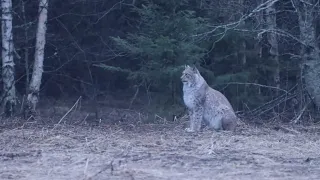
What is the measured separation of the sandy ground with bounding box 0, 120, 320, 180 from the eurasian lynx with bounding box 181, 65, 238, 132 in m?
0.35

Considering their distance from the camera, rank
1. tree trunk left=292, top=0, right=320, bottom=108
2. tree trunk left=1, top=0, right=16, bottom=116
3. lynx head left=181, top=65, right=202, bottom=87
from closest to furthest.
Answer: lynx head left=181, top=65, right=202, bottom=87, tree trunk left=292, top=0, right=320, bottom=108, tree trunk left=1, top=0, right=16, bottom=116

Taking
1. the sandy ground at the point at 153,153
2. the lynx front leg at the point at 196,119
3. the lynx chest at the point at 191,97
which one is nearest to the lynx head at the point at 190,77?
the lynx chest at the point at 191,97

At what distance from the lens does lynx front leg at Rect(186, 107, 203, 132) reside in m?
13.6

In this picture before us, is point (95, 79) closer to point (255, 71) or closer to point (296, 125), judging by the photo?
point (255, 71)

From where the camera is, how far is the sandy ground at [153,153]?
8719mm

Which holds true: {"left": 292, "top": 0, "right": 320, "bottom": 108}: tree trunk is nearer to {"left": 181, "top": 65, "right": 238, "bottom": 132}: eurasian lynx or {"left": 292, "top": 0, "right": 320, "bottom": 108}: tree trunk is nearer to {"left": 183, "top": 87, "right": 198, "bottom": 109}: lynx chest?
{"left": 181, "top": 65, "right": 238, "bottom": 132}: eurasian lynx

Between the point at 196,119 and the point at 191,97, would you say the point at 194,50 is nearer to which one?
the point at 191,97

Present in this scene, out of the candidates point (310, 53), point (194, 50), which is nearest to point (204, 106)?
point (310, 53)

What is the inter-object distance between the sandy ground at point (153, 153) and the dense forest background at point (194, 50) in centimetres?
339

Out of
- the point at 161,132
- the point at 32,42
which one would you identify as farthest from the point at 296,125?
the point at 32,42

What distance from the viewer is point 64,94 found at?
26.2m

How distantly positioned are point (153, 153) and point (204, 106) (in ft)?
12.5

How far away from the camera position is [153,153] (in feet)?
33.3

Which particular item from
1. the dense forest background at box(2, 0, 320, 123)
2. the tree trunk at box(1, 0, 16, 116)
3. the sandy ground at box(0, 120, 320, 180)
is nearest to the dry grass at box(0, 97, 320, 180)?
the sandy ground at box(0, 120, 320, 180)
